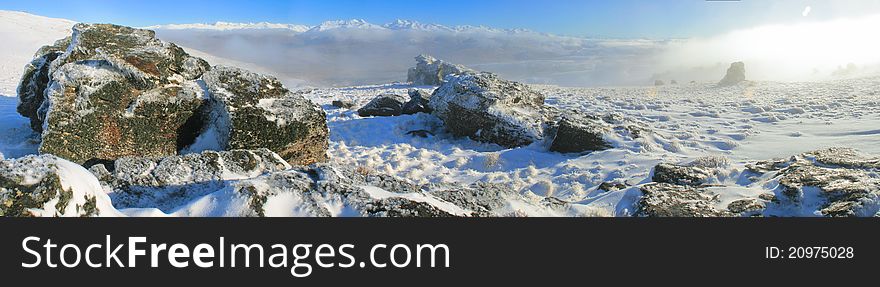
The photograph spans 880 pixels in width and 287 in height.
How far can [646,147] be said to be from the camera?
10.4 m

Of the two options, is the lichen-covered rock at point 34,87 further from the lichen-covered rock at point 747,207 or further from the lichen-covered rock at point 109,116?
the lichen-covered rock at point 747,207

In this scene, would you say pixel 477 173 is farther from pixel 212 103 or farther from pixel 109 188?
pixel 109 188

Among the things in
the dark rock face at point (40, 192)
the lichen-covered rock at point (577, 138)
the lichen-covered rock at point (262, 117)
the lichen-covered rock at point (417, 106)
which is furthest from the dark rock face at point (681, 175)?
the lichen-covered rock at point (417, 106)

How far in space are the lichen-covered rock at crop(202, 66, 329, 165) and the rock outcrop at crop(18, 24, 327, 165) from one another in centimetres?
2

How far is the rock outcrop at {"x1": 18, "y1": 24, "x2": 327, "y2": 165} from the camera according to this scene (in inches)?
301

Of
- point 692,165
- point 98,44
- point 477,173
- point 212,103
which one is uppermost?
point 98,44

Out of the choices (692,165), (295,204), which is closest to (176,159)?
(295,204)

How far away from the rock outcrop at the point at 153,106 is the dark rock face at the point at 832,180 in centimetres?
777

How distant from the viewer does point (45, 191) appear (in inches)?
131

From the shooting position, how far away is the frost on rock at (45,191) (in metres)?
3.20

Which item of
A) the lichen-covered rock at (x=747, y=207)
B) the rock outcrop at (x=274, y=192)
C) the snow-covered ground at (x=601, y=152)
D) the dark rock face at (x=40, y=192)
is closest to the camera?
the dark rock face at (x=40, y=192)

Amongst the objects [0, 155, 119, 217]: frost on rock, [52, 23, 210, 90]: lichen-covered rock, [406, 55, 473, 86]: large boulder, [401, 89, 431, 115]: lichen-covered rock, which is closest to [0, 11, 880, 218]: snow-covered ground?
[0, 155, 119, 217]: frost on rock

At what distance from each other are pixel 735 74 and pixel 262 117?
34760 mm

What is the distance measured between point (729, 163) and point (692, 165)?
79 cm
